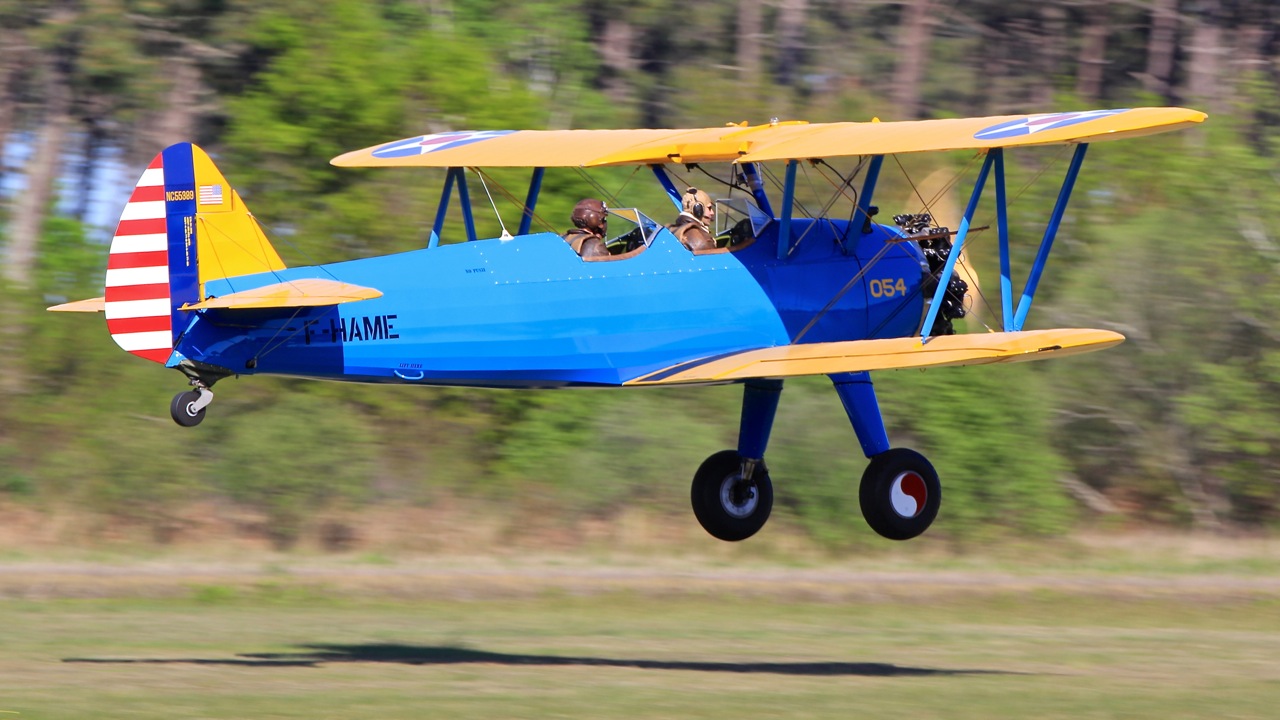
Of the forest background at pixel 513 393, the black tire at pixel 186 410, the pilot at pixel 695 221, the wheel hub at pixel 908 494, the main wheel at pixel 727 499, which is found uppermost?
the pilot at pixel 695 221

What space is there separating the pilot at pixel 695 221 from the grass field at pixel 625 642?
3.84m

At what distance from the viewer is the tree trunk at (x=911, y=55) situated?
3503cm

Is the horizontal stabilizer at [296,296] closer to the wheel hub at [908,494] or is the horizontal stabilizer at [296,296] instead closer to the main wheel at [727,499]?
the main wheel at [727,499]

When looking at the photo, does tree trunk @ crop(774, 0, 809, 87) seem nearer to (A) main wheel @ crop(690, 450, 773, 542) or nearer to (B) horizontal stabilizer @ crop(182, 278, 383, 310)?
(A) main wheel @ crop(690, 450, 773, 542)

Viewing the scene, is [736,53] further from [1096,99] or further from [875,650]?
[875,650]

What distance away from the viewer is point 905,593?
2325 cm

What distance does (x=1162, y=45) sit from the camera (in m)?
37.3

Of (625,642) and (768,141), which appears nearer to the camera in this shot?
(768,141)

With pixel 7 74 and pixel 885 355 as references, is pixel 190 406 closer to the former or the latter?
pixel 885 355

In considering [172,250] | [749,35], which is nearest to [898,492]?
[172,250]

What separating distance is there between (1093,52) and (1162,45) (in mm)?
1477

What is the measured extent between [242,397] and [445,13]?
36.8 feet

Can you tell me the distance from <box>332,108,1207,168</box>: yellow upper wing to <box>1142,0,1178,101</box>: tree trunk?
25434 millimetres

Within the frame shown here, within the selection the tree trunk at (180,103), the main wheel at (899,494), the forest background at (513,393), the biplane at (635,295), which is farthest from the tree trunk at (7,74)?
the main wheel at (899,494)
